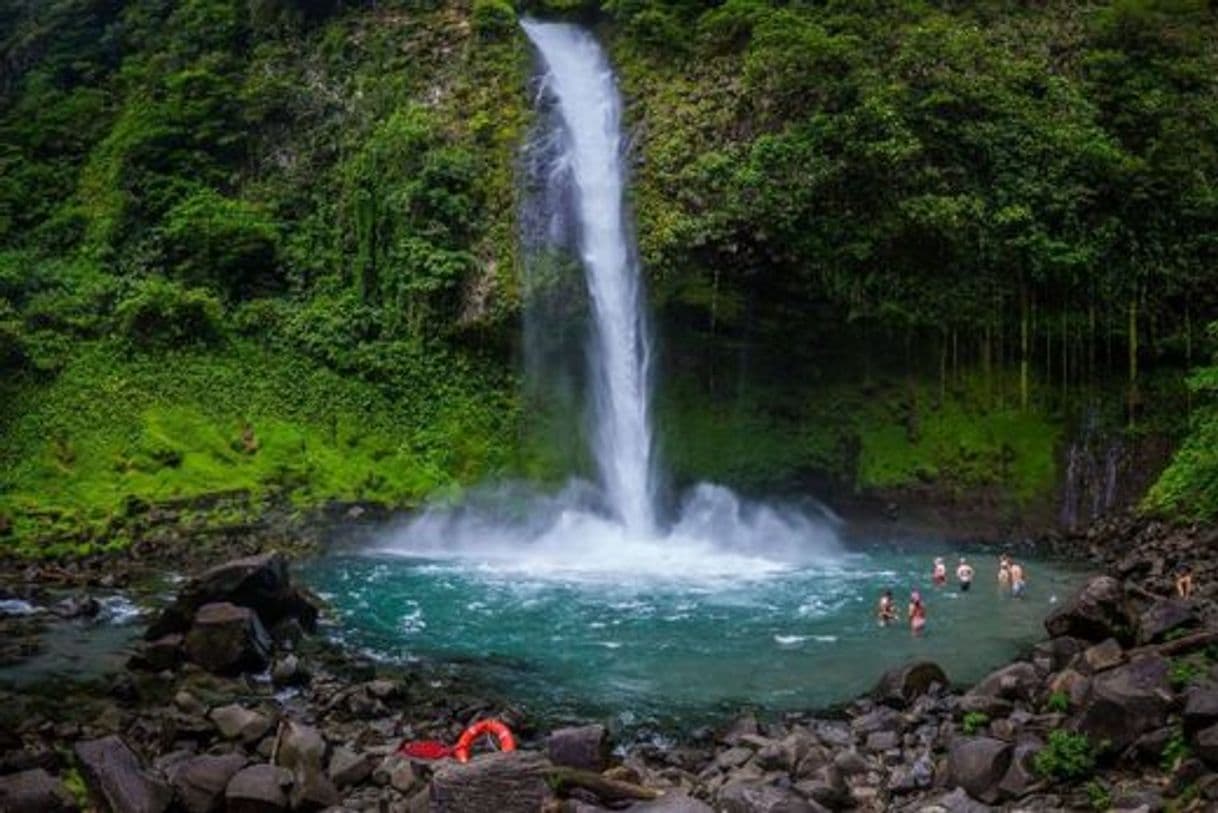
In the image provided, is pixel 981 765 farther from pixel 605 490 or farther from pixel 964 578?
pixel 605 490

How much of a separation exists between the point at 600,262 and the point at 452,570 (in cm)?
1086

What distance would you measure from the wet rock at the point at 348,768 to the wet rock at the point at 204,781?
3.12 feet

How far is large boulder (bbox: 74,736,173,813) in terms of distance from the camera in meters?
10.6

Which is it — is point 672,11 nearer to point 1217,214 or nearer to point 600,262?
point 600,262

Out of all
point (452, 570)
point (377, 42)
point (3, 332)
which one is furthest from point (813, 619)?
point (377, 42)

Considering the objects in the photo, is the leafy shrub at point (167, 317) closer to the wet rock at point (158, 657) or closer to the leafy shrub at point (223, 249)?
the leafy shrub at point (223, 249)

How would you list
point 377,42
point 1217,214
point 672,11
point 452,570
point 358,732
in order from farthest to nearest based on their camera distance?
point 377,42 → point 672,11 → point 1217,214 → point 452,570 → point 358,732

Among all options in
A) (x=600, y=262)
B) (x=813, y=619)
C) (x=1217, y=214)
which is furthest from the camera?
(x=600, y=262)

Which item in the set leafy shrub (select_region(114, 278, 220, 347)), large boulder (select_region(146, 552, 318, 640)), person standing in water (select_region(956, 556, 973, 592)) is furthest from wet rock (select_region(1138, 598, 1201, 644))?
leafy shrub (select_region(114, 278, 220, 347))

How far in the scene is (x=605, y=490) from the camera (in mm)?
31484

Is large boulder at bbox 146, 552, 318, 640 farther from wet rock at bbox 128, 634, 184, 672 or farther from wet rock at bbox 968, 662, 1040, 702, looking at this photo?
wet rock at bbox 968, 662, 1040, 702

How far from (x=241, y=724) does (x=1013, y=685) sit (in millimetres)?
9541

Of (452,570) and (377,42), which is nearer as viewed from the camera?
(452,570)

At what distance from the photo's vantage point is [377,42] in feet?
131
